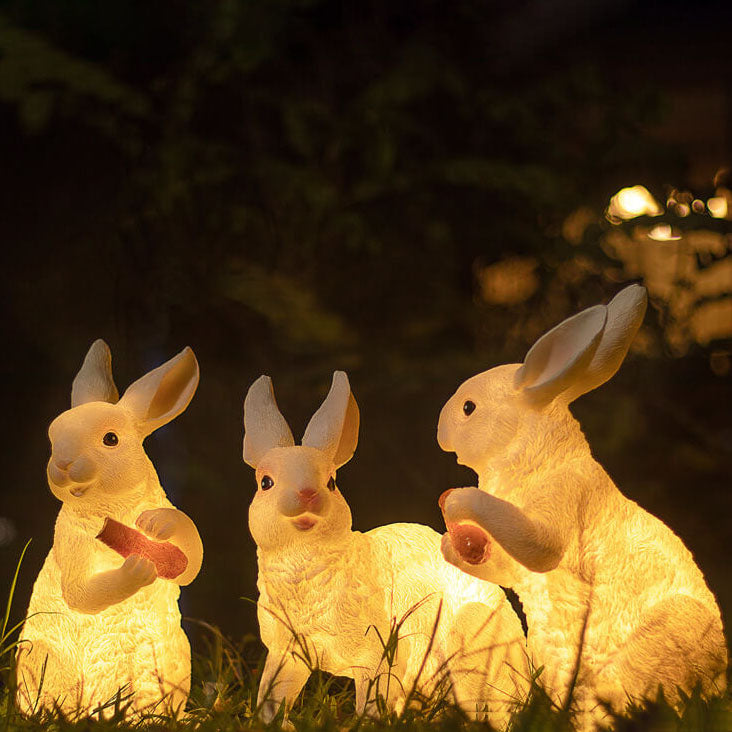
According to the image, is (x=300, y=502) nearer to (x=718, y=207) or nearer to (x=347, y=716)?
(x=347, y=716)

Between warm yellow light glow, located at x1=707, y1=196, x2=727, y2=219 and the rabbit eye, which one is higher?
warm yellow light glow, located at x1=707, y1=196, x2=727, y2=219

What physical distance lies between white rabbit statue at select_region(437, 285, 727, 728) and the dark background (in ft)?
2.12

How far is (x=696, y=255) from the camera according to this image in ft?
6.68

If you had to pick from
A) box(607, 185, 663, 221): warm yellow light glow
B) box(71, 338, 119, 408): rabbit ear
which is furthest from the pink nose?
box(607, 185, 663, 221): warm yellow light glow

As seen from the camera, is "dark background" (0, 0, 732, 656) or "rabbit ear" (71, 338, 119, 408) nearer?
"rabbit ear" (71, 338, 119, 408)

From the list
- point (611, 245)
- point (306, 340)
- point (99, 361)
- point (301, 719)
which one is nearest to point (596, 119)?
point (611, 245)

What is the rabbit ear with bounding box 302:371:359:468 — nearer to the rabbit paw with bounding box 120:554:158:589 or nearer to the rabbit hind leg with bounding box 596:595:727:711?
the rabbit paw with bounding box 120:554:158:589

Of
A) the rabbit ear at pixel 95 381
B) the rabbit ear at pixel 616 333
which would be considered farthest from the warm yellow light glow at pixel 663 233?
the rabbit ear at pixel 95 381

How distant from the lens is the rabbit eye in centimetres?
147

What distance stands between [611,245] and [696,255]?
0.18 m

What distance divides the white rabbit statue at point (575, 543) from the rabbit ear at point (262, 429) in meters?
0.27

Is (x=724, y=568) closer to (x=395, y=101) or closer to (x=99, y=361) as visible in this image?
(x=395, y=101)

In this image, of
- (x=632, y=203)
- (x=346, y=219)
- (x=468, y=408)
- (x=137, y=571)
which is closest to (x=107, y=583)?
(x=137, y=571)

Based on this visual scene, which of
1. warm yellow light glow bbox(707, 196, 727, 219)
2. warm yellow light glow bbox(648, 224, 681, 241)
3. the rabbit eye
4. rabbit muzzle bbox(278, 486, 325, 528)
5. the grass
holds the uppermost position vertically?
warm yellow light glow bbox(707, 196, 727, 219)
